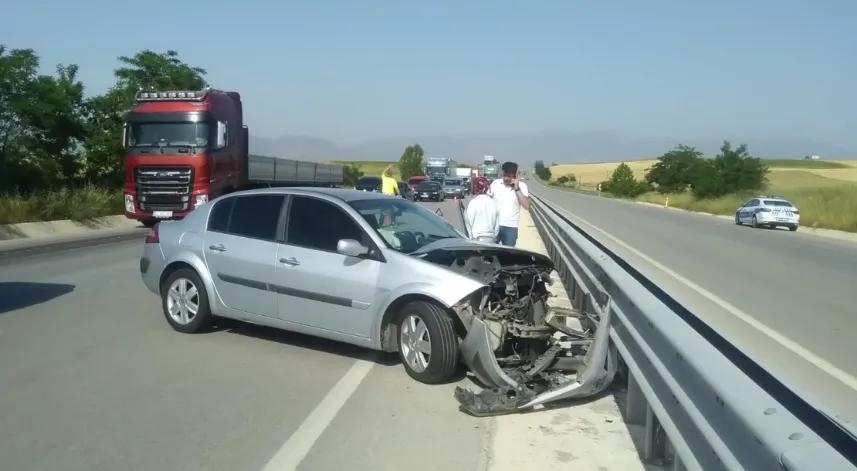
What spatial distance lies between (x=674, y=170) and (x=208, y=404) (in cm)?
9644

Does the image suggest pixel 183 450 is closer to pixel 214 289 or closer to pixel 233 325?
pixel 214 289

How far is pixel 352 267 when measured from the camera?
23.1 feet

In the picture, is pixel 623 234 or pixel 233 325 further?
pixel 623 234

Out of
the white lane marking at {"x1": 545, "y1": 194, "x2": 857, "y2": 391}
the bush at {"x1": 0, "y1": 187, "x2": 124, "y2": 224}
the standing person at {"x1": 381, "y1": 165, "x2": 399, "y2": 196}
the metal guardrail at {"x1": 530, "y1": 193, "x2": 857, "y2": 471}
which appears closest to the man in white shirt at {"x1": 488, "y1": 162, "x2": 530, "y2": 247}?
the white lane marking at {"x1": 545, "y1": 194, "x2": 857, "y2": 391}

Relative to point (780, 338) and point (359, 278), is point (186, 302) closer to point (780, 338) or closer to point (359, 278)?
point (359, 278)

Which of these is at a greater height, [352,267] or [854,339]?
[352,267]

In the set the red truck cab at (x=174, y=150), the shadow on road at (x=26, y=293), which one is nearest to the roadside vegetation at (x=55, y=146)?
the red truck cab at (x=174, y=150)

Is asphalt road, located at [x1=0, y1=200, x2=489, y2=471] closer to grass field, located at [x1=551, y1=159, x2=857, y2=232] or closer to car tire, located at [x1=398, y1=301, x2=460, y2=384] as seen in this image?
car tire, located at [x1=398, y1=301, x2=460, y2=384]

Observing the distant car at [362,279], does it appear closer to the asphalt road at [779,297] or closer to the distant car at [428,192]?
the asphalt road at [779,297]

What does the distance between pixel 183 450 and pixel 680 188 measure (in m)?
91.4

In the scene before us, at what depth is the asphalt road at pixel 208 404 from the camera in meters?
4.93

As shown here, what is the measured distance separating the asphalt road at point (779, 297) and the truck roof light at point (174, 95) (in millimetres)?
10947

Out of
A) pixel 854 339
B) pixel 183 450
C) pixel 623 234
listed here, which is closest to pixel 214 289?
pixel 183 450

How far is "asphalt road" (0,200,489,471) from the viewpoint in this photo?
4.93 metres
